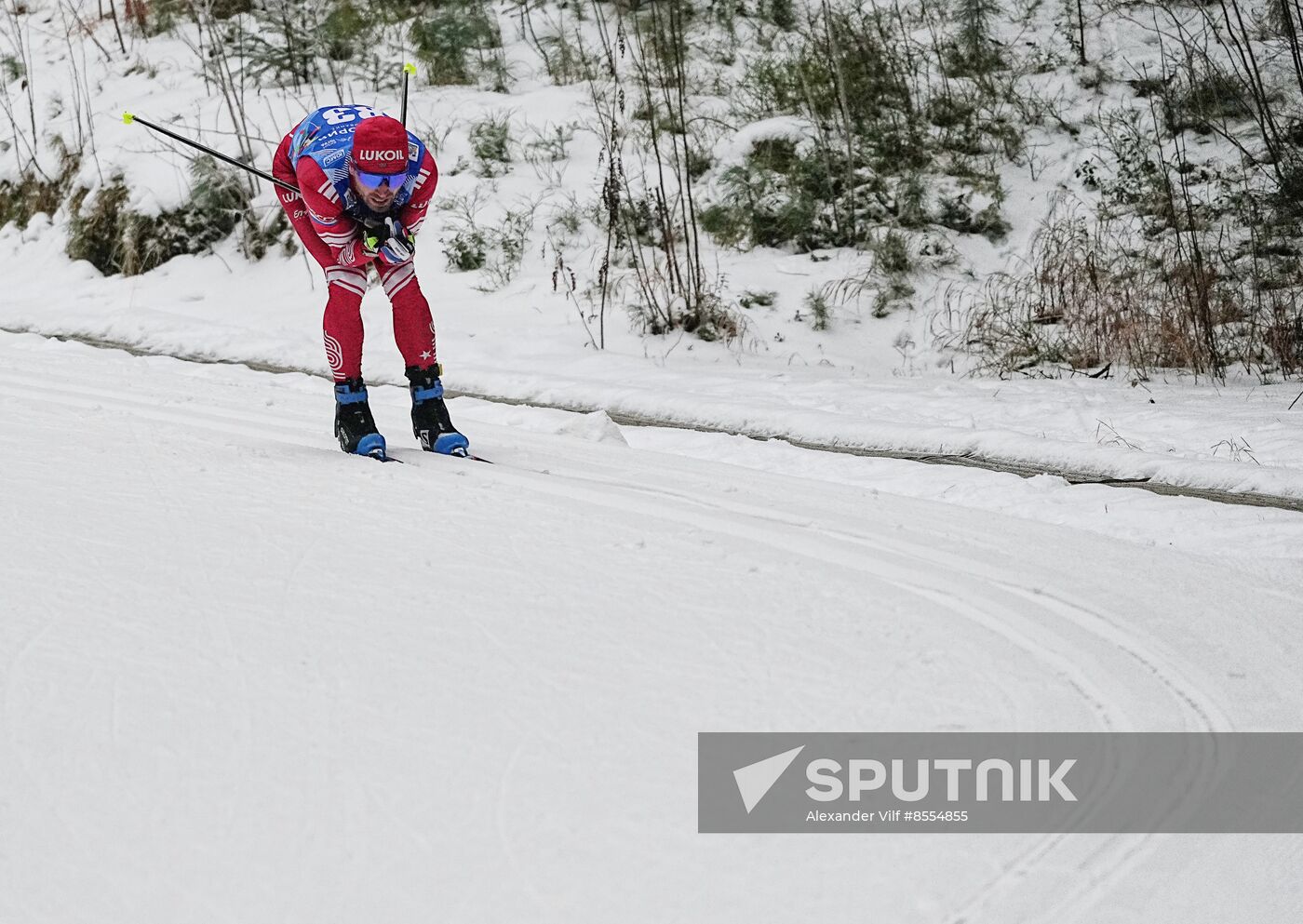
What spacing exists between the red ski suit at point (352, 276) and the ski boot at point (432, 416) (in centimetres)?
5

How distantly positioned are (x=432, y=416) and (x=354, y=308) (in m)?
0.54

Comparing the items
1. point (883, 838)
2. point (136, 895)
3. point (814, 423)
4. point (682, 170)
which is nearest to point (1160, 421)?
point (814, 423)

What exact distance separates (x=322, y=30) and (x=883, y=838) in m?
11.7

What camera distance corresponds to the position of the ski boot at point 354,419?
4.61 meters

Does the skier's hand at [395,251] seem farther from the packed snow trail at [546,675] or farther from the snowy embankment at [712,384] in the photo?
the snowy embankment at [712,384]

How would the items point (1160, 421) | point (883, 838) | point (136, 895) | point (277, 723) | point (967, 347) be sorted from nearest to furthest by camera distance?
point (136, 895), point (883, 838), point (277, 723), point (1160, 421), point (967, 347)

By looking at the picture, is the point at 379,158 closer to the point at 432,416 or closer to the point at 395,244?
the point at 395,244

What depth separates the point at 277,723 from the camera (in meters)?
2.33

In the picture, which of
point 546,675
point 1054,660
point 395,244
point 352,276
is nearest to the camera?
point 546,675

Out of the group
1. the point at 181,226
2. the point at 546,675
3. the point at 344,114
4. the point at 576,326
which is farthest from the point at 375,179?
the point at 181,226

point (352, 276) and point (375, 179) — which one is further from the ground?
point (375, 179)

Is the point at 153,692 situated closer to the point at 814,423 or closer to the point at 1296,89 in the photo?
the point at 814,423

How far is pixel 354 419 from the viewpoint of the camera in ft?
15.2

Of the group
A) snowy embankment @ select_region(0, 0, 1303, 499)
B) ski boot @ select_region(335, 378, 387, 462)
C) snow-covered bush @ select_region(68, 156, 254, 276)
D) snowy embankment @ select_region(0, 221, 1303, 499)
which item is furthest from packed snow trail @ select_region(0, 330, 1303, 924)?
snow-covered bush @ select_region(68, 156, 254, 276)
